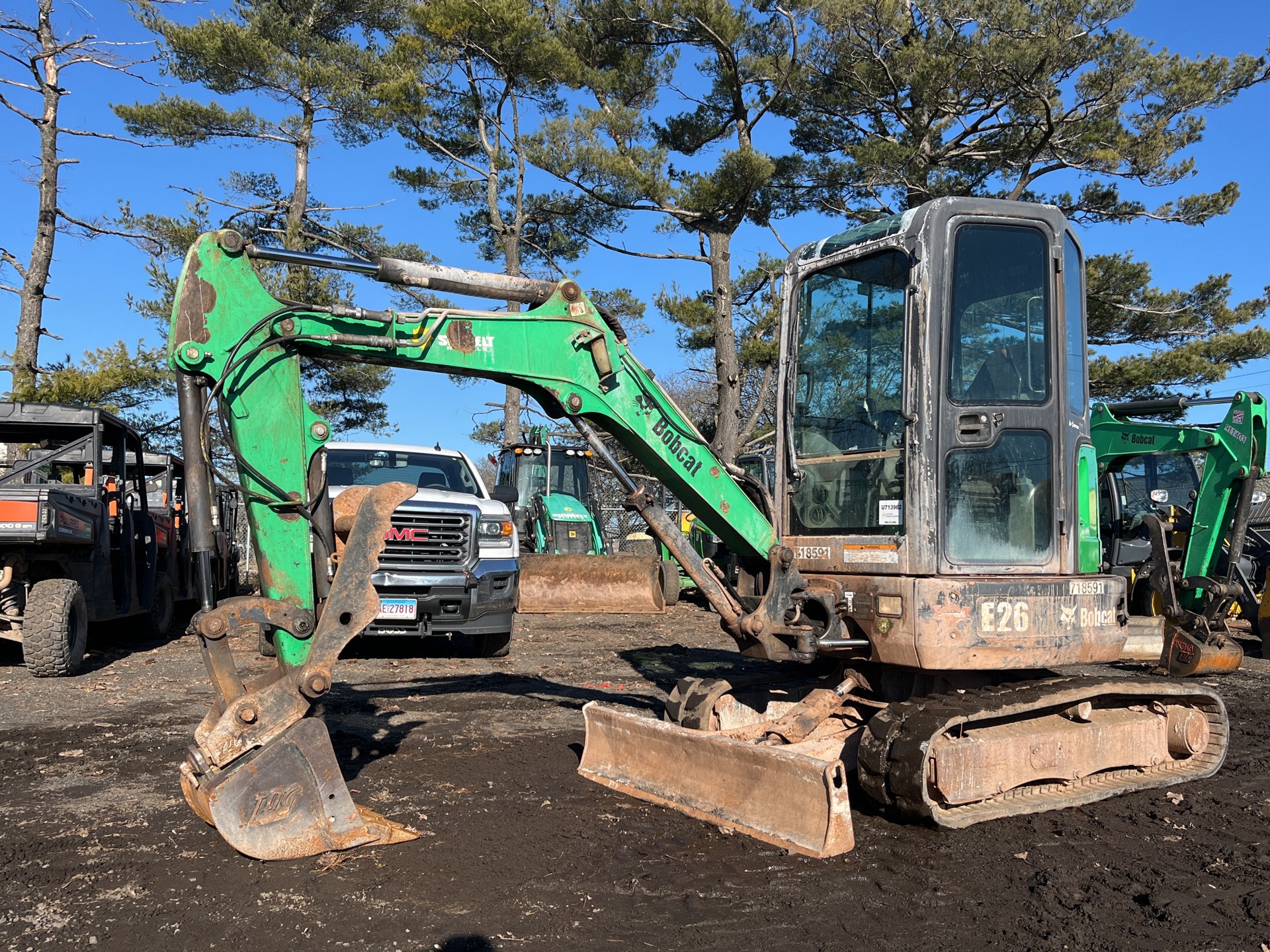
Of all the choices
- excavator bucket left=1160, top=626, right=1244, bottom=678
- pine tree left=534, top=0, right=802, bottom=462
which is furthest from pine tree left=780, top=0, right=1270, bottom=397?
excavator bucket left=1160, top=626, right=1244, bottom=678

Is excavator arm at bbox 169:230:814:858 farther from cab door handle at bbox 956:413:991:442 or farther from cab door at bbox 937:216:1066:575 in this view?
cab door handle at bbox 956:413:991:442

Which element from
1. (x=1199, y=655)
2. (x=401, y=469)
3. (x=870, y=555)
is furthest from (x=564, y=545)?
(x=870, y=555)

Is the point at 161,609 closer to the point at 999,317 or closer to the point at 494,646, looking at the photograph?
the point at 494,646

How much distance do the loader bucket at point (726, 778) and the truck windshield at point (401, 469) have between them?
17.9 ft

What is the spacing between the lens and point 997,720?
516 cm

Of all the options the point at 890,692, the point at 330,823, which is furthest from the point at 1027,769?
the point at 330,823

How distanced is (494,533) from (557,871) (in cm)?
596

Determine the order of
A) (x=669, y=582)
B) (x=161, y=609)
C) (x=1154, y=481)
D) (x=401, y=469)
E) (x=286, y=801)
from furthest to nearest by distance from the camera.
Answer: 1. (x=669, y=582)
2. (x=1154, y=481)
3. (x=161, y=609)
4. (x=401, y=469)
5. (x=286, y=801)

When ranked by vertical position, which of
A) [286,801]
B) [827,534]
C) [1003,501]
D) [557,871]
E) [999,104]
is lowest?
[557,871]

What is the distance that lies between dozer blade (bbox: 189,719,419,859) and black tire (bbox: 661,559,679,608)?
10.6 m

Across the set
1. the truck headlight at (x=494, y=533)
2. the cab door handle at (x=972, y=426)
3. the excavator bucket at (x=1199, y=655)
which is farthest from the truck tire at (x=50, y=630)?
the excavator bucket at (x=1199, y=655)

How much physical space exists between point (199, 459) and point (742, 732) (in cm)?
314

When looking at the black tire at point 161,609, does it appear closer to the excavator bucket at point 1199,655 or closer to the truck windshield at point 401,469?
the truck windshield at point 401,469

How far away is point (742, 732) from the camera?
568 cm
